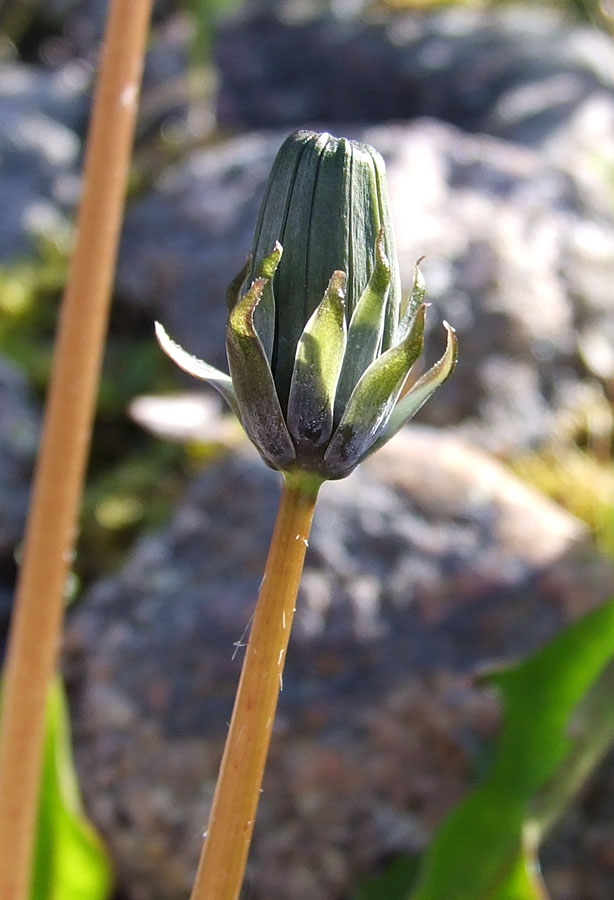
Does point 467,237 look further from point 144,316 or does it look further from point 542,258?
point 144,316

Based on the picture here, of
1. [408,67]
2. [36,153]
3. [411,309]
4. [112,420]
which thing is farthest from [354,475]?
[408,67]

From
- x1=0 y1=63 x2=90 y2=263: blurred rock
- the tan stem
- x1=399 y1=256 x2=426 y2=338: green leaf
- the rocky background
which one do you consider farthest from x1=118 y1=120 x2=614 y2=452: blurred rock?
x1=399 y1=256 x2=426 y2=338: green leaf

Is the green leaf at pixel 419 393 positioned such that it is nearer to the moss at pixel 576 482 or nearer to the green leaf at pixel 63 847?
the green leaf at pixel 63 847

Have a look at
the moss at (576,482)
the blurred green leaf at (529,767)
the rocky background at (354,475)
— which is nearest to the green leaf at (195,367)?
the rocky background at (354,475)

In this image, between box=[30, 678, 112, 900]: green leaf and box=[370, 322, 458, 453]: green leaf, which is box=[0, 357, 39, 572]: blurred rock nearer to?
box=[30, 678, 112, 900]: green leaf

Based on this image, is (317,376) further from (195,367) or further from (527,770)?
(527,770)

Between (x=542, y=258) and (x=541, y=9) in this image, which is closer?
(x=542, y=258)

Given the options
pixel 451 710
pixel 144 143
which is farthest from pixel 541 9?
pixel 451 710
